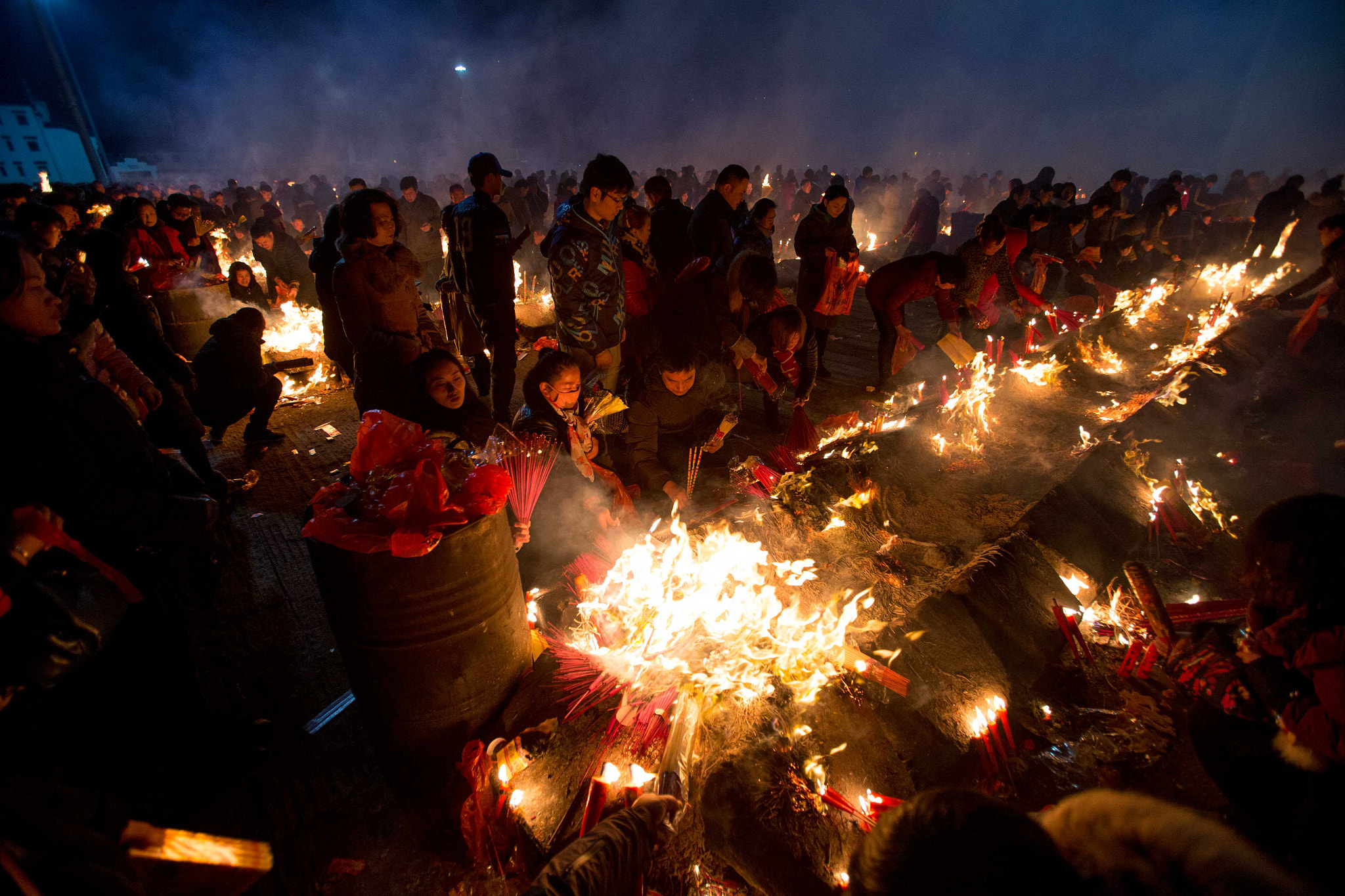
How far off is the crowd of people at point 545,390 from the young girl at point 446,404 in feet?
0.06

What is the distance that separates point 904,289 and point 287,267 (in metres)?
9.57

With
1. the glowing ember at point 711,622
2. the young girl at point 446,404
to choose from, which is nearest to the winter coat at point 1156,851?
the glowing ember at point 711,622

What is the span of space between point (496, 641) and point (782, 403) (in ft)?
17.5

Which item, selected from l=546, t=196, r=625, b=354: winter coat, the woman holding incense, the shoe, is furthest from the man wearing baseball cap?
the shoe

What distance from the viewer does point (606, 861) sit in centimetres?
180

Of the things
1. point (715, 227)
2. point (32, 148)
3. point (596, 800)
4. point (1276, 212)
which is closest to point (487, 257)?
point (715, 227)

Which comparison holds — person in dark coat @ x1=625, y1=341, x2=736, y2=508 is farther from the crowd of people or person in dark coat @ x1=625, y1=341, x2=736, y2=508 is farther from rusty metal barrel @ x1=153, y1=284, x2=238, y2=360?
rusty metal barrel @ x1=153, y1=284, x2=238, y2=360

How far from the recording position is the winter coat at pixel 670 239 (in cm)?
634

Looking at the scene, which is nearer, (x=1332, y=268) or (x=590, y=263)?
(x=590, y=263)

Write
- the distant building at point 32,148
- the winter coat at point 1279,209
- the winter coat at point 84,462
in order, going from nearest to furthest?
1. the winter coat at point 84,462
2. the winter coat at point 1279,209
3. the distant building at point 32,148

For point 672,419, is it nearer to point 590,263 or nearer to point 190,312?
point 590,263

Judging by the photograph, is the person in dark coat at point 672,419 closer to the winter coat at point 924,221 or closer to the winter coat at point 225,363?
the winter coat at point 225,363

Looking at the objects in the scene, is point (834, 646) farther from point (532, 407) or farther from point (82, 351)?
point (82, 351)

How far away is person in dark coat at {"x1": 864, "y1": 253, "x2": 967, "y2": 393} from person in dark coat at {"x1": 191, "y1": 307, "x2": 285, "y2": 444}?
7055mm
